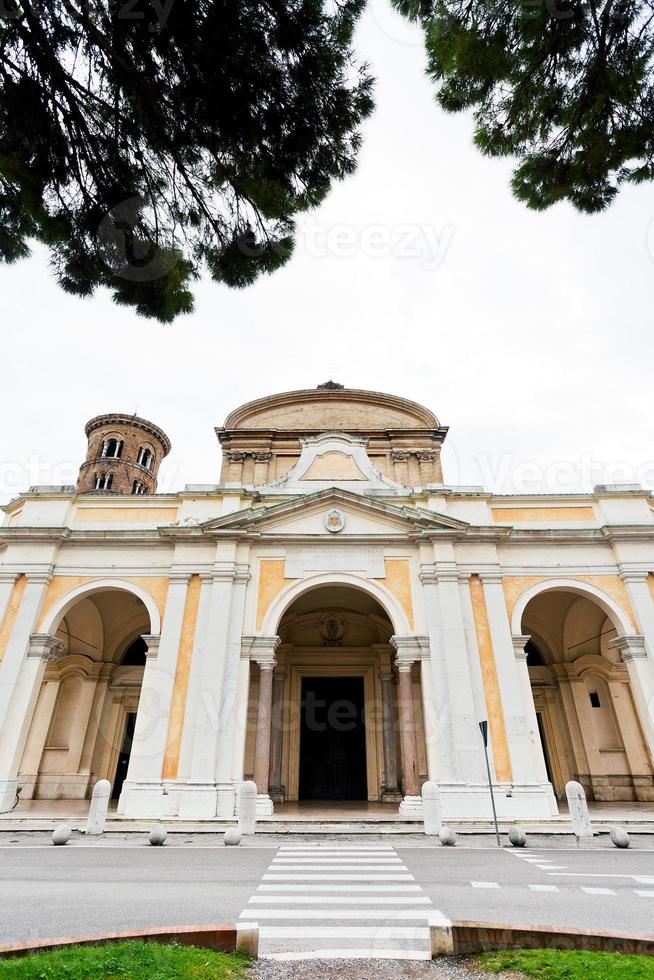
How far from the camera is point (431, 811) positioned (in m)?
10.7

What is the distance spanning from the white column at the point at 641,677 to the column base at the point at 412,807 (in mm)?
5855

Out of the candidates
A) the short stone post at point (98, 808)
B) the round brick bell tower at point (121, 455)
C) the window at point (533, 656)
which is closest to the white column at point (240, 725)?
the short stone post at point (98, 808)

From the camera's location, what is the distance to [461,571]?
1516 centimetres

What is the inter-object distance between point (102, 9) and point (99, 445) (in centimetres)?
3677

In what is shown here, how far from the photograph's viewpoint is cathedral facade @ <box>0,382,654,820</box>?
13.2m

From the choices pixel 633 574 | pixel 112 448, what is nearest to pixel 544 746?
pixel 633 574

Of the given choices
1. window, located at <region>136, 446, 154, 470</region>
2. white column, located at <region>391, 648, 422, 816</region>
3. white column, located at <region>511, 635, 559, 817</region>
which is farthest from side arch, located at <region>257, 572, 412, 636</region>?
window, located at <region>136, 446, 154, 470</region>

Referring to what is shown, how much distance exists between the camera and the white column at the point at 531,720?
1296 centimetres

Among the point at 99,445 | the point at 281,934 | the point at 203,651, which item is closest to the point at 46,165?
the point at 281,934

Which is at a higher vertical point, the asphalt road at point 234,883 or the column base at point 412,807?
the column base at point 412,807

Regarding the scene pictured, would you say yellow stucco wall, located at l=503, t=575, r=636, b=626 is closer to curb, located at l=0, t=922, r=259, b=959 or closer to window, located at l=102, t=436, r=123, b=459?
curb, located at l=0, t=922, r=259, b=959

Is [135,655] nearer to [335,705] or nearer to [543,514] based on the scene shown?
[335,705]

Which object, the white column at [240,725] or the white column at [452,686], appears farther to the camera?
the white column at [240,725]

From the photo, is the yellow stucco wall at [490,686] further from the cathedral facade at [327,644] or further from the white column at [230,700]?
the white column at [230,700]
